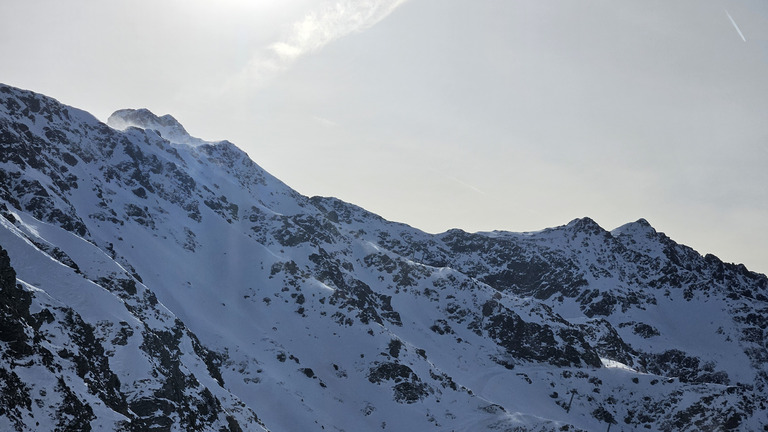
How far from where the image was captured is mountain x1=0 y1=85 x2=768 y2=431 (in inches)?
2207

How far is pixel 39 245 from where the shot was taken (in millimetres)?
71688

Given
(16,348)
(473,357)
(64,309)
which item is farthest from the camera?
(473,357)

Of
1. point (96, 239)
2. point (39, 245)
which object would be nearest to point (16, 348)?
point (39, 245)

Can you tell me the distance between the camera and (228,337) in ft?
420

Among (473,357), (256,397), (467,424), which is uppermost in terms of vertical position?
(473,357)

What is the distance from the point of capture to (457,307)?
195 m

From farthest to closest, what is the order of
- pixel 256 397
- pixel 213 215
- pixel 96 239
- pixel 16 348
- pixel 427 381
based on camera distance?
pixel 213 215 < pixel 427 381 < pixel 96 239 < pixel 256 397 < pixel 16 348

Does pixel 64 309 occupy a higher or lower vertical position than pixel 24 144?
lower

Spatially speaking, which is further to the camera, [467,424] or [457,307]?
[457,307]

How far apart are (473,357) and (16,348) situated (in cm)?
14142

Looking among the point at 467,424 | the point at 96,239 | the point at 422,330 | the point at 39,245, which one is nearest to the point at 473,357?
the point at 422,330

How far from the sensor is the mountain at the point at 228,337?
56.1 m

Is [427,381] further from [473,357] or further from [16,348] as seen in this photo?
[16,348]

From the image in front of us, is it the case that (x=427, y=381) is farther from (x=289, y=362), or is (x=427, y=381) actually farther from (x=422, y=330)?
(x=422, y=330)
